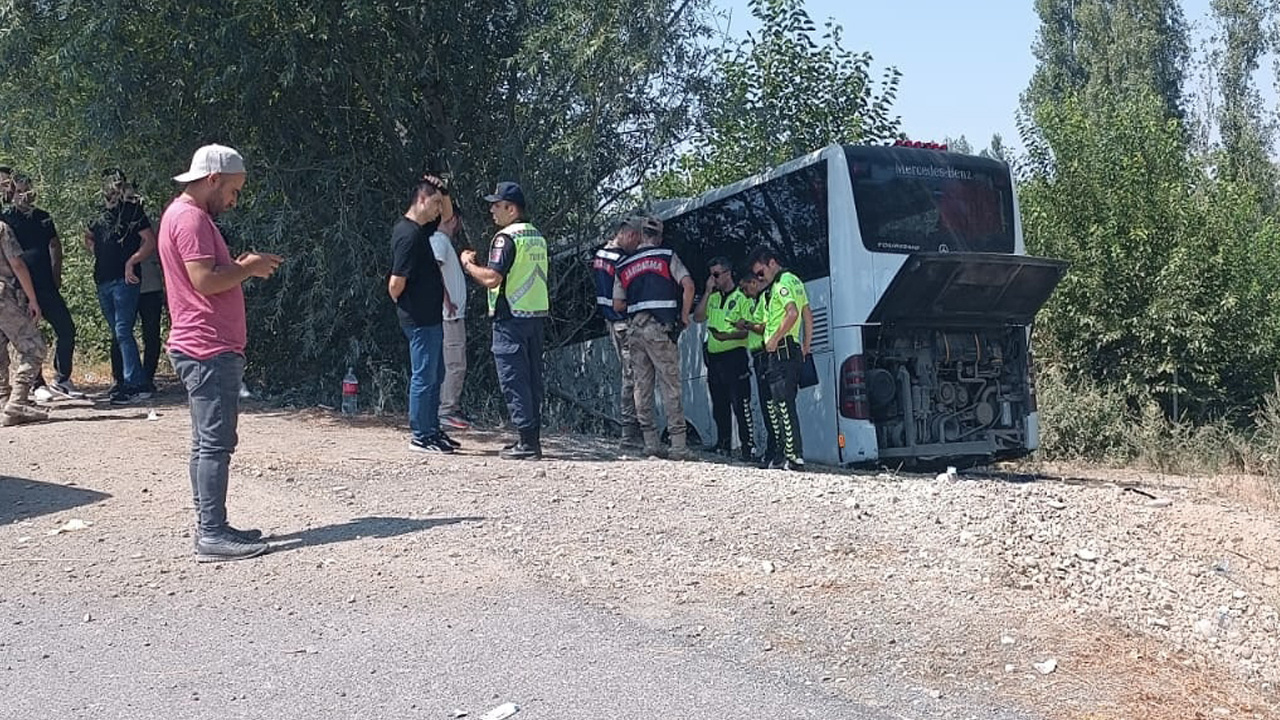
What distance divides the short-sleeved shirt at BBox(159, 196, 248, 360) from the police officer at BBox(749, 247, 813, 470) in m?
4.79

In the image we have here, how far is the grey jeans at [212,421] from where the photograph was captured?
244 inches

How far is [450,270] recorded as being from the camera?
31.0 ft

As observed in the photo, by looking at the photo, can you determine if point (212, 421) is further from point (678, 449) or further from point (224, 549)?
point (678, 449)

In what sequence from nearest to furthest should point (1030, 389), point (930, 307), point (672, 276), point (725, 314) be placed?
point (672, 276) < point (930, 307) < point (725, 314) < point (1030, 389)

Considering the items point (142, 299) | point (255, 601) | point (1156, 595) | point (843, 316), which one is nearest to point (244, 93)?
point (142, 299)

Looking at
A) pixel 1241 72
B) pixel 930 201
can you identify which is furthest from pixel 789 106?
pixel 1241 72

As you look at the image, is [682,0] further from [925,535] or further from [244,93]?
[925,535]

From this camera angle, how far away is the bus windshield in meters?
10.6

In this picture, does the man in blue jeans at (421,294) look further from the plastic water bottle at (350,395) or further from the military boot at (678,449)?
the plastic water bottle at (350,395)

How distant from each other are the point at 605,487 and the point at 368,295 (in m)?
5.29

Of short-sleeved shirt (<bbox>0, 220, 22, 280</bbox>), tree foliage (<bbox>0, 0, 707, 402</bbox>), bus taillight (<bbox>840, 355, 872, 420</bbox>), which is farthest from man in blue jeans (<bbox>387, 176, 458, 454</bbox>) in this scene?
bus taillight (<bbox>840, 355, 872, 420</bbox>)

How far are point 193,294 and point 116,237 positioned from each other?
5.71 metres

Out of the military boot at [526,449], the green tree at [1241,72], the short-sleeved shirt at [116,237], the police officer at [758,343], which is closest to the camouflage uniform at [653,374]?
the police officer at [758,343]

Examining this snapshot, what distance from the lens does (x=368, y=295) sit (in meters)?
12.5
